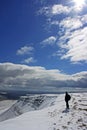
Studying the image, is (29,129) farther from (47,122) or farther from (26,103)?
(26,103)

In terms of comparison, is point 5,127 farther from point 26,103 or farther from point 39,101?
point 26,103

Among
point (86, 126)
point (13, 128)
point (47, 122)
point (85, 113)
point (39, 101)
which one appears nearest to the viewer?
point (86, 126)

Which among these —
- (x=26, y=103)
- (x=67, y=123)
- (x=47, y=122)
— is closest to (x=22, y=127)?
(x=47, y=122)

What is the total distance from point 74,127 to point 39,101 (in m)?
50.7

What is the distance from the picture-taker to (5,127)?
23438 mm

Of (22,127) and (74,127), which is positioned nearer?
(74,127)

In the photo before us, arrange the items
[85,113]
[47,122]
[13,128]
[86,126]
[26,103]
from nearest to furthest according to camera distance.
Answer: [86,126] < [13,128] < [47,122] < [85,113] < [26,103]

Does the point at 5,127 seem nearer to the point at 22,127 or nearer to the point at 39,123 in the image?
the point at 22,127

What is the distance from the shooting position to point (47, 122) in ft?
81.0

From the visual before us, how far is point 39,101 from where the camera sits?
71.6 meters

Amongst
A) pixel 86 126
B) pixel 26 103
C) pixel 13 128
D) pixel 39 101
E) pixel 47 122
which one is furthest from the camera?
pixel 26 103

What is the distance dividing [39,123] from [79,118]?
13.9ft

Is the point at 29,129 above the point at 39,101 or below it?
below

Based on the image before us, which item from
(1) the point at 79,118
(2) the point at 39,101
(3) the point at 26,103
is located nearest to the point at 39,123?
(1) the point at 79,118
